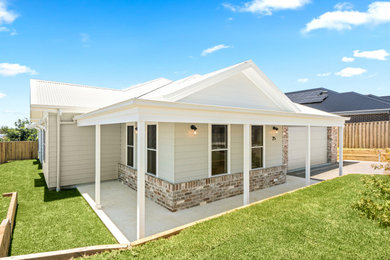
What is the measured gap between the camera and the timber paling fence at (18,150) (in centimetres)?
1575

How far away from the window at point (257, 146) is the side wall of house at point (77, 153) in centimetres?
636

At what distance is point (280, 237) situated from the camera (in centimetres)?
425

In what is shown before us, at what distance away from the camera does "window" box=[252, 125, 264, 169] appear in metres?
8.46

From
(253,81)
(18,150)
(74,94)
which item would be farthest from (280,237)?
(18,150)

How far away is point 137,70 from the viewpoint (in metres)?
20.9

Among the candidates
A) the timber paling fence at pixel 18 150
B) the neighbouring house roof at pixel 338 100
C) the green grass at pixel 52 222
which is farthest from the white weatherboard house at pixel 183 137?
the neighbouring house roof at pixel 338 100

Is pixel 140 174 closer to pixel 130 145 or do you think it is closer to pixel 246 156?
pixel 246 156

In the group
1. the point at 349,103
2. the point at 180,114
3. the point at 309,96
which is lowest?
the point at 180,114

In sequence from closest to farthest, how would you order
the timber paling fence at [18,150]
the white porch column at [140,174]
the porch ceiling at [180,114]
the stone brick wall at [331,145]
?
the white porch column at [140,174] < the porch ceiling at [180,114] < the stone brick wall at [331,145] < the timber paling fence at [18,150]

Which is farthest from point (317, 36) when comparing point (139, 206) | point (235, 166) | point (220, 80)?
point (139, 206)

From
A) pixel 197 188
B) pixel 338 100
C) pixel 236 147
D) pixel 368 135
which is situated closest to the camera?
pixel 197 188

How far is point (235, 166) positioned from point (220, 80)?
10.4 ft

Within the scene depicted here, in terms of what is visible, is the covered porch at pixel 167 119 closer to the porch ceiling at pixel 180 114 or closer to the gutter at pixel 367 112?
the porch ceiling at pixel 180 114

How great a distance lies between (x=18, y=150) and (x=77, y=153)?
39.1 ft
